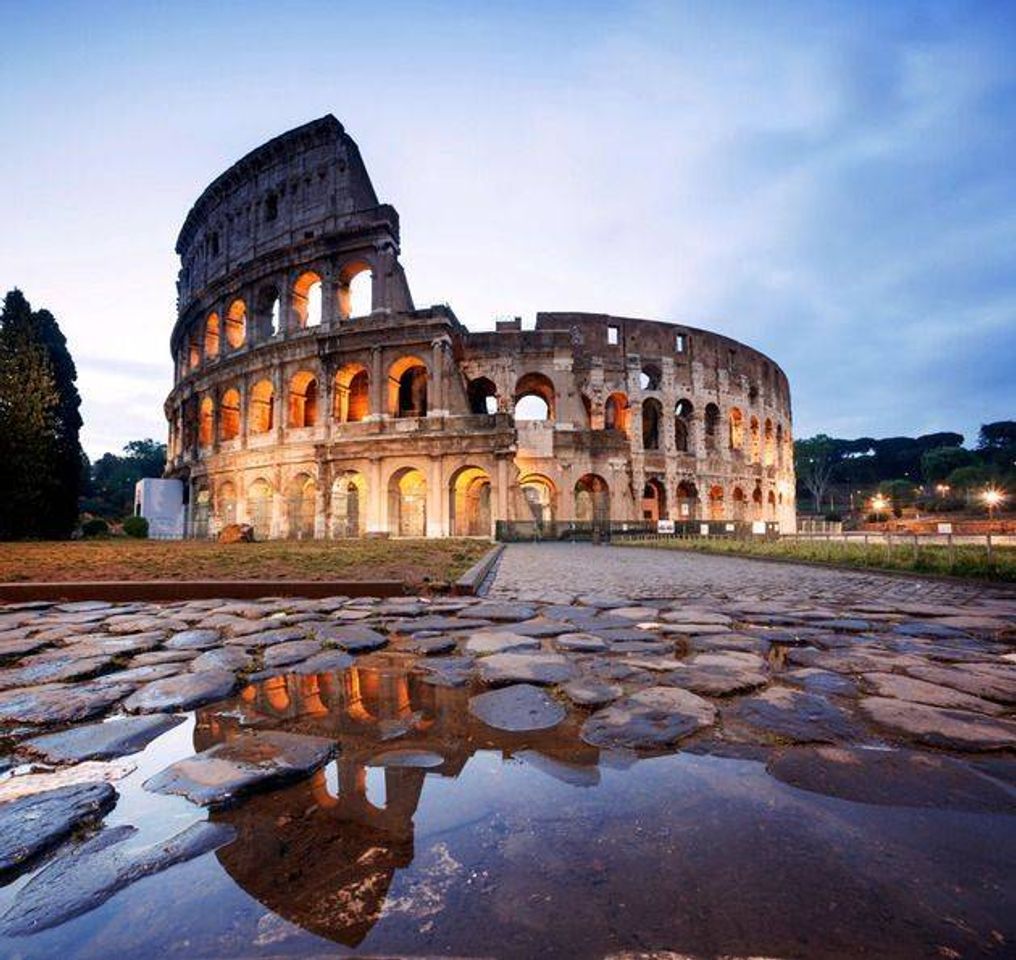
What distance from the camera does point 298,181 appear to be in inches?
958

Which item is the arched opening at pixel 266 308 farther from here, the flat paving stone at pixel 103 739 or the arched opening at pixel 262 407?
the flat paving stone at pixel 103 739

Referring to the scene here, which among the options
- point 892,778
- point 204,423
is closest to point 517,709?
point 892,778

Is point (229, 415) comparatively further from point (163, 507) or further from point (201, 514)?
point (163, 507)

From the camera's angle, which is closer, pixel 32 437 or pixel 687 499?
pixel 32 437

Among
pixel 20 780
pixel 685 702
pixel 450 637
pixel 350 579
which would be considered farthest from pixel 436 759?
pixel 350 579

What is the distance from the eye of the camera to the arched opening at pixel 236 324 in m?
25.5

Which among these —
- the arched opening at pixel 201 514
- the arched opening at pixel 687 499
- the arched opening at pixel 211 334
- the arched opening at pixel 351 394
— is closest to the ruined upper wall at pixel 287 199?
the arched opening at pixel 211 334

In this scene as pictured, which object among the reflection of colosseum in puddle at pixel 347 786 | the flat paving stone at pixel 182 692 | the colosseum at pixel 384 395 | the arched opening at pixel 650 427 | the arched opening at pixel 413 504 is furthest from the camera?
the arched opening at pixel 650 427

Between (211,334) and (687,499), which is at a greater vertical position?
(211,334)

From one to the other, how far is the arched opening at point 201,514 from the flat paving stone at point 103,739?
84.9 ft

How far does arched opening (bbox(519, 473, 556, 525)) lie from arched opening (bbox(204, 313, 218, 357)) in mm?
17580

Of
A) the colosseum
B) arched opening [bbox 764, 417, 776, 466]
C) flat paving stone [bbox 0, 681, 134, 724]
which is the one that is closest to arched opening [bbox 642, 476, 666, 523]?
the colosseum

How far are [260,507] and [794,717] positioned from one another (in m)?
24.2

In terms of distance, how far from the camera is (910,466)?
7062 cm
